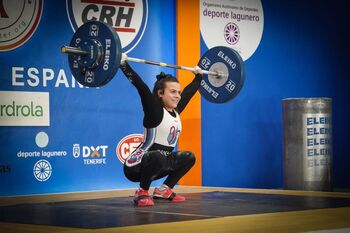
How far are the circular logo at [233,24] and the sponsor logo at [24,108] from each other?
181cm

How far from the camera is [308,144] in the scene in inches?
256

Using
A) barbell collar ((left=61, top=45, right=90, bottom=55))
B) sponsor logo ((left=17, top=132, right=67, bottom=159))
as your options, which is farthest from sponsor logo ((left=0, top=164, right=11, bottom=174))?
barbell collar ((left=61, top=45, right=90, bottom=55))

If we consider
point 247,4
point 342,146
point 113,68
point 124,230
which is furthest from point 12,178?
point 342,146

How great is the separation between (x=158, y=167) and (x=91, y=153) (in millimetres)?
1638

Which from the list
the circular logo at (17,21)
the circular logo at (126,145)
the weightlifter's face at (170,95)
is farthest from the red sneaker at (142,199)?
the circular logo at (17,21)

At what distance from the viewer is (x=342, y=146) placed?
24.7 ft

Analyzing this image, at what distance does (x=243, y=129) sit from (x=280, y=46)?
39.8 inches

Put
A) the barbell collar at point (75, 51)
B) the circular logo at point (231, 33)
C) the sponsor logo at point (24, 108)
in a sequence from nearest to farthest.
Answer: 1. the barbell collar at point (75, 51)
2. the sponsor logo at point (24, 108)
3. the circular logo at point (231, 33)

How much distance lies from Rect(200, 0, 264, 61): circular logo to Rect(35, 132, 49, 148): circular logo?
1888 millimetres

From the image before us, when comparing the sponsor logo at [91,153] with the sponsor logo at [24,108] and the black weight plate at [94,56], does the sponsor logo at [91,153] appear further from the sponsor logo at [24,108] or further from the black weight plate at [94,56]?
the black weight plate at [94,56]

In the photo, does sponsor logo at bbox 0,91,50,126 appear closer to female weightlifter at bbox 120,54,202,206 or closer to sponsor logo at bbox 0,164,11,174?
sponsor logo at bbox 0,164,11,174

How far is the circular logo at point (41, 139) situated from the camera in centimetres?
558

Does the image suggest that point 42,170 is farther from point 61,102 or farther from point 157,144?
point 157,144

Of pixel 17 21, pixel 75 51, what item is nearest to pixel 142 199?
pixel 75 51
